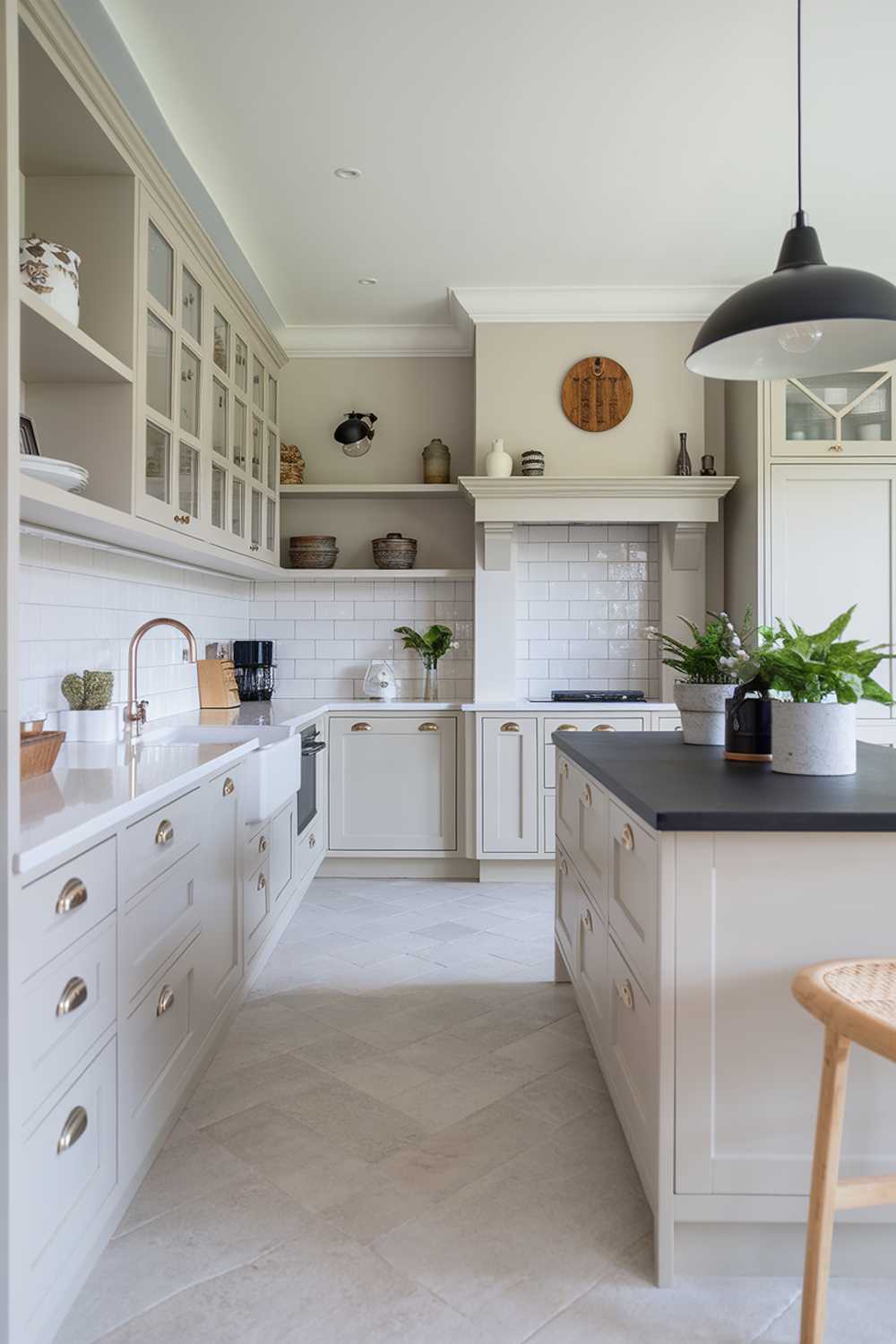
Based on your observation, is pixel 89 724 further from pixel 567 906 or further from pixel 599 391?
pixel 599 391

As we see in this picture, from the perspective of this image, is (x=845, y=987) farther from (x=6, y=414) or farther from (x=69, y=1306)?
(x=6, y=414)

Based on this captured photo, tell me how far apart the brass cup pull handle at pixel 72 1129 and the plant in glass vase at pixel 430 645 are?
330cm

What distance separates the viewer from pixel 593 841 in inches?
91.4

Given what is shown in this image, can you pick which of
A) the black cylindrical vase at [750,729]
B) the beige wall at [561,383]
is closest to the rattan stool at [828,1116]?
the black cylindrical vase at [750,729]

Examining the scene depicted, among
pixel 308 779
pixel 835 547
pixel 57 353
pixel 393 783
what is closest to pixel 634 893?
pixel 57 353

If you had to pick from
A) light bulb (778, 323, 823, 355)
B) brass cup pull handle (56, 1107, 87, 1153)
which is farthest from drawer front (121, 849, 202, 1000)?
light bulb (778, 323, 823, 355)

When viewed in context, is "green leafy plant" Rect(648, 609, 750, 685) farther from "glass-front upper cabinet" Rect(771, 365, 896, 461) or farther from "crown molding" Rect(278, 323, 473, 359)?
"crown molding" Rect(278, 323, 473, 359)

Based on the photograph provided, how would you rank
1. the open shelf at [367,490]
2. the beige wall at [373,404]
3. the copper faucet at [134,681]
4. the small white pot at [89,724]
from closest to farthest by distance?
the small white pot at [89,724] → the copper faucet at [134,681] → the open shelf at [367,490] → the beige wall at [373,404]

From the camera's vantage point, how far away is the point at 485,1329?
1.54 m

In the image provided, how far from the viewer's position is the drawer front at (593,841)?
84.7 inches

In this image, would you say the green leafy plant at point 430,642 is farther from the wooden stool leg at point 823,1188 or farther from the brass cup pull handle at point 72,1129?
the wooden stool leg at point 823,1188

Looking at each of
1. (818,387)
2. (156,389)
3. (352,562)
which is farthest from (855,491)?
(156,389)

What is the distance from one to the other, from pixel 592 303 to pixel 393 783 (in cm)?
252

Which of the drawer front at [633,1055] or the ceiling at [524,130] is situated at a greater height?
A: the ceiling at [524,130]
